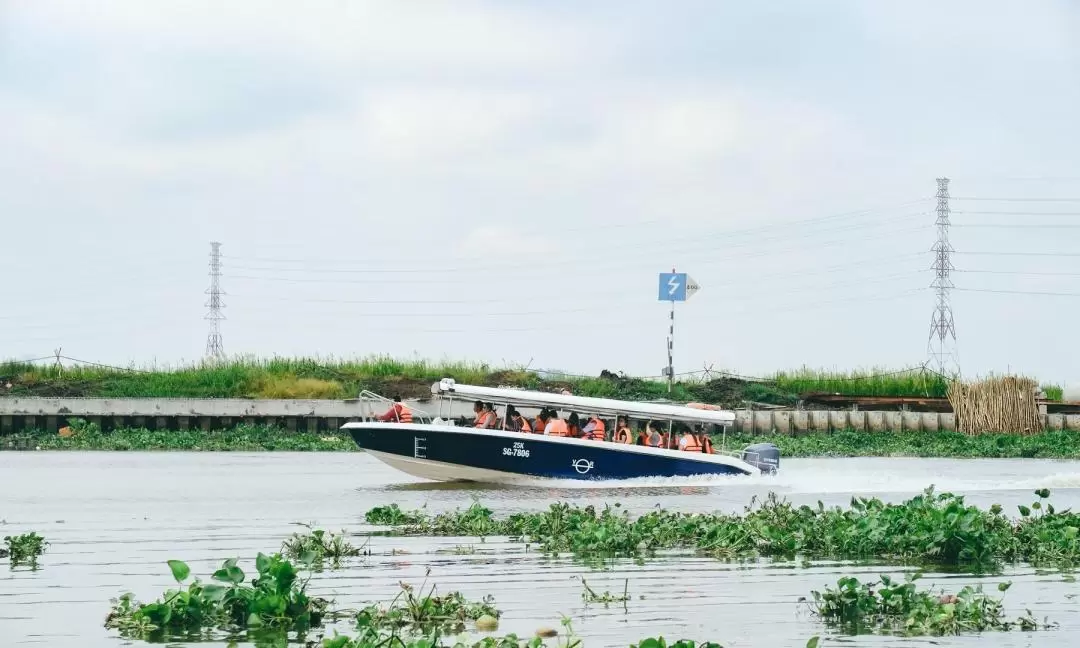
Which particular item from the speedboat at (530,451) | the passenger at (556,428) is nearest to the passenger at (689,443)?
the speedboat at (530,451)

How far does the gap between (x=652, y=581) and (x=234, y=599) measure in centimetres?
452

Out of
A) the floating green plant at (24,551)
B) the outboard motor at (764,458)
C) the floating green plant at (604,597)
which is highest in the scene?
the outboard motor at (764,458)

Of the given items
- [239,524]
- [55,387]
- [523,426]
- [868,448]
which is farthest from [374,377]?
[239,524]

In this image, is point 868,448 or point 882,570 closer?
point 882,570

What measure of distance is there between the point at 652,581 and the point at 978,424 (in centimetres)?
3958

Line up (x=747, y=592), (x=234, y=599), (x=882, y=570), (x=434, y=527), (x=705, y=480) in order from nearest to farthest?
(x=234, y=599) → (x=747, y=592) → (x=882, y=570) → (x=434, y=527) → (x=705, y=480)

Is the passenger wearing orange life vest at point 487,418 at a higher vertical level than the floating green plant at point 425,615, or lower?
higher

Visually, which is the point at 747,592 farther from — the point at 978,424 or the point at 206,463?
the point at 978,424

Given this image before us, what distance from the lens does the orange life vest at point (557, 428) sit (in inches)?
1205

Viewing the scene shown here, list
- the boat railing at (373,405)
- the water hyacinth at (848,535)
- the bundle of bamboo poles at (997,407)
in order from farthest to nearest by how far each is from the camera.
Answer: the bundle of bamboo poles at (997,407), the boat railing at (373,405), the water hyacinth at (848,535)

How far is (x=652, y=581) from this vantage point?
15.2m

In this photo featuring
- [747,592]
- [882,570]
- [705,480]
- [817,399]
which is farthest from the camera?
[817,399]

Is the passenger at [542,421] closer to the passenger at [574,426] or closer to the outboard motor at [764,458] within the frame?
the passenger at [574,426]

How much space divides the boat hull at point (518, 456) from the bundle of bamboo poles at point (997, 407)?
24116 millimetres
